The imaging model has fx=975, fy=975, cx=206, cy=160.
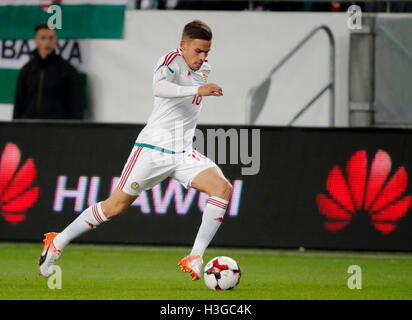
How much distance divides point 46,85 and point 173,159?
452 cm

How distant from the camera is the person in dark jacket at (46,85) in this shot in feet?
39.6

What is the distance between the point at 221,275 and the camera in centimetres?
742

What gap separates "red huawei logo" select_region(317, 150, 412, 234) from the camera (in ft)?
35.8

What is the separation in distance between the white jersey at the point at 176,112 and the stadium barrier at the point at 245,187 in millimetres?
2921

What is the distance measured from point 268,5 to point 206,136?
2.78 meters

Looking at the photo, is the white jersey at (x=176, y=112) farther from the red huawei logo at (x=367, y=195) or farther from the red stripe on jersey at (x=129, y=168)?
the red huawei logo at (x=367, y=195)

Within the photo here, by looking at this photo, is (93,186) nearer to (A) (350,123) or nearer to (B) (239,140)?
(B) (239,140)

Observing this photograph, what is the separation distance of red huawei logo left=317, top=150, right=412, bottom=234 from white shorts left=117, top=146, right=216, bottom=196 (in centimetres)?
329

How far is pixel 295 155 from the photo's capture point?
11.2 metres
